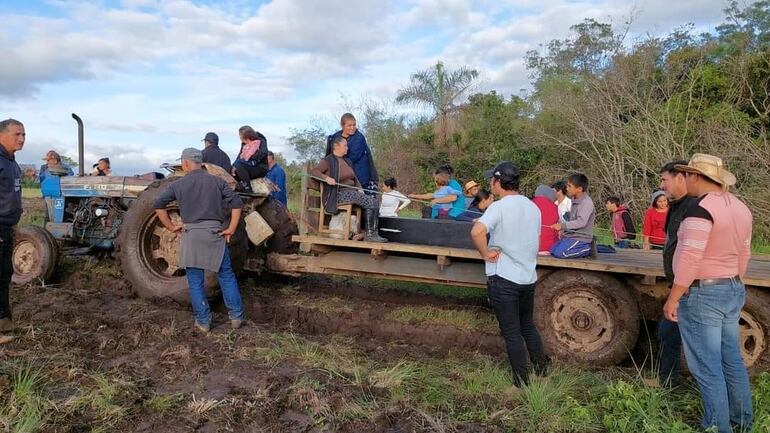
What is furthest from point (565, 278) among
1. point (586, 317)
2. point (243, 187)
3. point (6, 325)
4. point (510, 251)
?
point (6, 325)

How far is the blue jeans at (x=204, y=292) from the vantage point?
5.17 m

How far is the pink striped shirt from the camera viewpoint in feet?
10.5

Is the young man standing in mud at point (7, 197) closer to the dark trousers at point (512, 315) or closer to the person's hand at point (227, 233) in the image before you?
the person's hand at point (227, 233)

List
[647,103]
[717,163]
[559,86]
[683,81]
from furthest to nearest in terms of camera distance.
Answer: [559,86], [683,81], [647,103], [717,163]

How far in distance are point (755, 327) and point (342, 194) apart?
3.69 metres


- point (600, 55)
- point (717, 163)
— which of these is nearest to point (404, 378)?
point (717, 163)

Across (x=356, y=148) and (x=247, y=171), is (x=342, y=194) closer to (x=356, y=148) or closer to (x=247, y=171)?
(x=356, y=148)

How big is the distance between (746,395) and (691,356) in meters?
0.39

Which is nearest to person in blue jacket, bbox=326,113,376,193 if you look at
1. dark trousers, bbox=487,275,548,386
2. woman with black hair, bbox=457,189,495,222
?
woman with black hair, bbox=457,189,495,222

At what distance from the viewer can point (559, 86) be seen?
18.8m

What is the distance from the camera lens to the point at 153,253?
642 cm

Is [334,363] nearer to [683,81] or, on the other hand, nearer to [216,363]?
[216,363]

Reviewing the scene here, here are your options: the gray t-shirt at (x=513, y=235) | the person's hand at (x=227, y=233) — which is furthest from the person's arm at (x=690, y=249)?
the person's hand at (x=227, y=233)

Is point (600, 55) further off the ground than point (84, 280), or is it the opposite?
point (600, 55)
